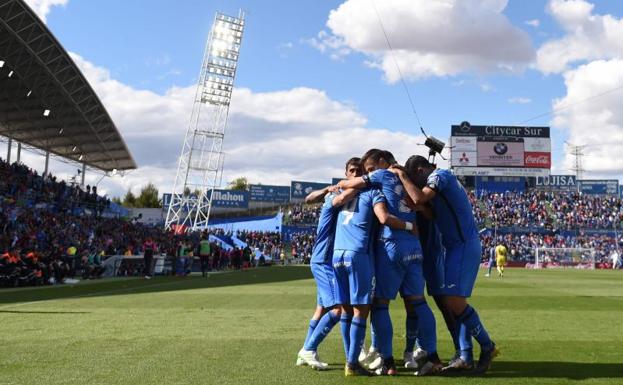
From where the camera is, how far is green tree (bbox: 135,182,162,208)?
350 ft

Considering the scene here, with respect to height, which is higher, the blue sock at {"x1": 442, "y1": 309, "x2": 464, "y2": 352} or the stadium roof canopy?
the stadium roof canopy

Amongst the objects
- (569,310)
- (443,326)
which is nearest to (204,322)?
(443,326)

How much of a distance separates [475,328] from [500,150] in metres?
62.5

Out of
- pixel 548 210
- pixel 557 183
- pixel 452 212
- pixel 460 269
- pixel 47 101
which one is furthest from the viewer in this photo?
pixel 557 183

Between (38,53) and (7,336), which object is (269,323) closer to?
(7,336)

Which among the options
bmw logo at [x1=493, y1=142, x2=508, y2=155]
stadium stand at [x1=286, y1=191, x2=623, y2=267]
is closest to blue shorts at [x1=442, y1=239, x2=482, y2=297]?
stadium stand at [x1=286, y1=191, x2=623, y2=267]

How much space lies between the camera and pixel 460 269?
218 inches

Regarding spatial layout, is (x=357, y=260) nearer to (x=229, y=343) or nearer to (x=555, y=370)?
(x=555, y=370)

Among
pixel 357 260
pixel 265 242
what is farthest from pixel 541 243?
pixel 357 260

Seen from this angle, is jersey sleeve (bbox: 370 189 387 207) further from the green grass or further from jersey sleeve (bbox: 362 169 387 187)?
the green grass

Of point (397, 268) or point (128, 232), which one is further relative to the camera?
point (128, 232)

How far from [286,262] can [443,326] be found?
4633 cm

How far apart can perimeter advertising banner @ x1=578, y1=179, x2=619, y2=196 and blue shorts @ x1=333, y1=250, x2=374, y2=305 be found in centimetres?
7577

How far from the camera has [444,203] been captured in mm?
5680
